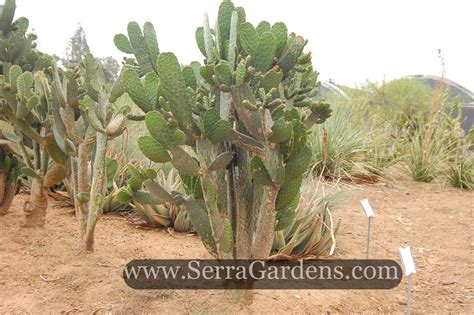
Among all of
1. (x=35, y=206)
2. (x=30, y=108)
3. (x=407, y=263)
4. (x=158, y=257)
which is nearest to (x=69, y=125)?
(x=30, y=108)

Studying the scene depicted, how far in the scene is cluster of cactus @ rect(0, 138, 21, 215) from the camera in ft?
10.5

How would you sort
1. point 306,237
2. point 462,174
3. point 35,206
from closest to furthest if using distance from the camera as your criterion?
point 35,206 < point 306,237 < point 462,174

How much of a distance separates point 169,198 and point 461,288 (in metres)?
1.91

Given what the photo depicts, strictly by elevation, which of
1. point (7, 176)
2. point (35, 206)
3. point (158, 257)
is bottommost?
point (158, 257)

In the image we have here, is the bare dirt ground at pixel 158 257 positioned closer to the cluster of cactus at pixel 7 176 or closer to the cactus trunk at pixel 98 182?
the cluster of cactus at pixel 7 176

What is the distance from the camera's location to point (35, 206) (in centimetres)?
305

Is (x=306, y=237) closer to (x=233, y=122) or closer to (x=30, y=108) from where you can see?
(x=233, y=122)

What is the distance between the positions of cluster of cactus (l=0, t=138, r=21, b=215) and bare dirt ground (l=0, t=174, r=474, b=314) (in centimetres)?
12

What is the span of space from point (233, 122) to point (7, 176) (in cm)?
185

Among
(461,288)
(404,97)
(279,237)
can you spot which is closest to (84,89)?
(279,237)

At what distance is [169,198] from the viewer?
218 centimetres

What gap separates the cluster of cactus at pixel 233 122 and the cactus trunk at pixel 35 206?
1.10 m

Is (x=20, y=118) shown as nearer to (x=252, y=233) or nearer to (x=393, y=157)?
(x=252, y=233)

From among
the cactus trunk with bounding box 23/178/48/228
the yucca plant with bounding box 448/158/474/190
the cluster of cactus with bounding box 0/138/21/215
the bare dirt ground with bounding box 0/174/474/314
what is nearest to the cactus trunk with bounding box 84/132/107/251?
the bare dirt ground with bounding box 0/174/474/314
